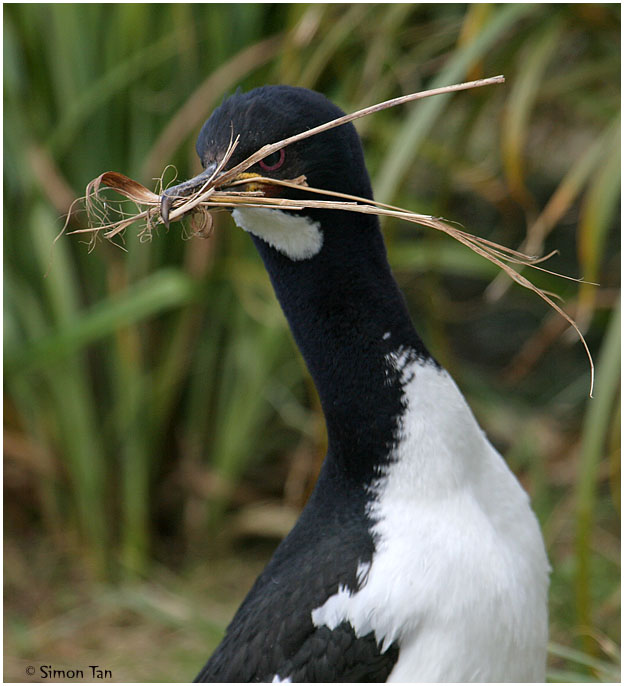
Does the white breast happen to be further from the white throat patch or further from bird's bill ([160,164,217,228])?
bird's bill ([160,164,217,228])

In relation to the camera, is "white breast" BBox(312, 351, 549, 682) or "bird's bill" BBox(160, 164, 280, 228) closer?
"bird's bill" BBox(160, 164, 280, 228)

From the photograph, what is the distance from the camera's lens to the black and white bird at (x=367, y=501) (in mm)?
848

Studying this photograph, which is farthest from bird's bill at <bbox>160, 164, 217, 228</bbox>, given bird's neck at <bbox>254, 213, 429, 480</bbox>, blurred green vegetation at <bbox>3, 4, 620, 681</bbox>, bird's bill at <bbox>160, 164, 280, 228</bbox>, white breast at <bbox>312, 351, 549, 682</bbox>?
blurred green vegetation at <bbox>3, 4, 620, 681</bbox>

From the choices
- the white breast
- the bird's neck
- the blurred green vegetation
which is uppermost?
the blurred green vegetation

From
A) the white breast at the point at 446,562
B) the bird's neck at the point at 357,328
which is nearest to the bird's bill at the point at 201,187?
the bird's neck at the point at 357,328

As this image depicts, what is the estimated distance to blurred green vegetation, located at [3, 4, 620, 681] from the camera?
1632 mm

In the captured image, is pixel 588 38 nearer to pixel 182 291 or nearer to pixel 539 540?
pixel 182 291

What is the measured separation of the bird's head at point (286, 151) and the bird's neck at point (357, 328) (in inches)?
1.4

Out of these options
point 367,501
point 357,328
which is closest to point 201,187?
point 357,328

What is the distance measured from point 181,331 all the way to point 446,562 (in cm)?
111

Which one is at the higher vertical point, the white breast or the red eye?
the red eye

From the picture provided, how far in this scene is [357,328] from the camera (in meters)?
0.91

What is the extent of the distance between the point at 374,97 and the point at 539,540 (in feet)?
3.06

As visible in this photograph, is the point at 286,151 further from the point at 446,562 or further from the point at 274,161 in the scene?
the point at 446,562
